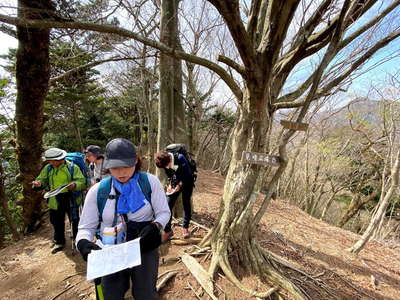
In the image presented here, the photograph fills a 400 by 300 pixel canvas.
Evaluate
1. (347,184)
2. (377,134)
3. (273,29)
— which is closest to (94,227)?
(273,29)

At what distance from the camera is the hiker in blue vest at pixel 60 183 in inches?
124

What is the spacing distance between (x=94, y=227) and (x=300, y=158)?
14493 mm

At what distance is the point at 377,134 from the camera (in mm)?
8961

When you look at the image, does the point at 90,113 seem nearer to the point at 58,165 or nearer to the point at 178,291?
the point at 58,165

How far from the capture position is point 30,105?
4.07 m

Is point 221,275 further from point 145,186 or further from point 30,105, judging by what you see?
point 30,105

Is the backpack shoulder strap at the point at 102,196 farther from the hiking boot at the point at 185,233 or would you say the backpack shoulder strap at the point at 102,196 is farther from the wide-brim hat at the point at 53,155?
the hiking boot at the point at 185,233

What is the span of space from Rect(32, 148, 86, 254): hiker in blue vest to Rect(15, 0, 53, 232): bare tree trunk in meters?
1.51

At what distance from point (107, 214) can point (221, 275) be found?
1.80 m

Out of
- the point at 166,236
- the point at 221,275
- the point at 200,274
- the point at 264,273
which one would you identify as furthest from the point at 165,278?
the point at 264,273

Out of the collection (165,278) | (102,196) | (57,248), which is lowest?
(57,248)

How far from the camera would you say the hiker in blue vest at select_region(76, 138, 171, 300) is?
5.09 ft

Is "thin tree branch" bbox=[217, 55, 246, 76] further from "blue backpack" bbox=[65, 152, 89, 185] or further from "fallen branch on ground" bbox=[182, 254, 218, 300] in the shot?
"blue backpack" bbox=[65, 152, 89, 185]

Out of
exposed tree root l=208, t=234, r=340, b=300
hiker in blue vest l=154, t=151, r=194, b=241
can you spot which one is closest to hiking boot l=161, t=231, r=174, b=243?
hiker in blue vest l=154, t=151, r=194, b=241
